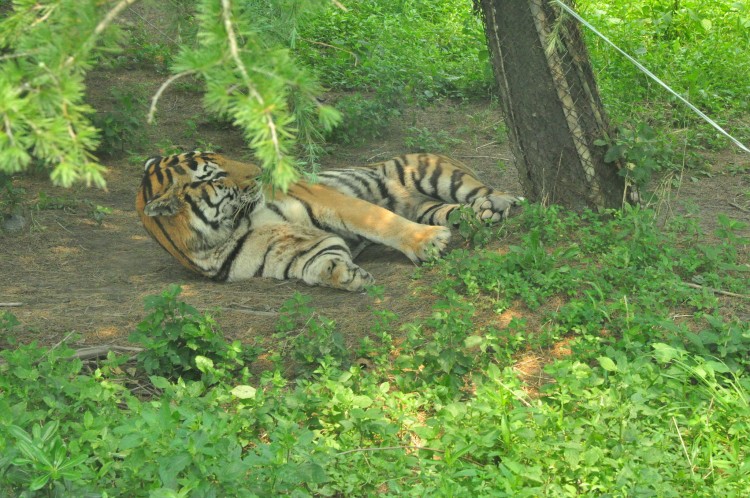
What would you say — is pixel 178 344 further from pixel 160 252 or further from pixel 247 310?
pixel 160 252

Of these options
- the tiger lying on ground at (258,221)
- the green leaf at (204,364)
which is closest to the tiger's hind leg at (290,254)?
the tiger lying on ground at (258,221)

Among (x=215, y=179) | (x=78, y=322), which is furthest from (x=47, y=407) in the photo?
(x=215, y=179)

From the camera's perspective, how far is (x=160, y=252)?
5.73m

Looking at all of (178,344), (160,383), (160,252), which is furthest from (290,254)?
(160,383)

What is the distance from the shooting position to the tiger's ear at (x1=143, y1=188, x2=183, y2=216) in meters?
4.95

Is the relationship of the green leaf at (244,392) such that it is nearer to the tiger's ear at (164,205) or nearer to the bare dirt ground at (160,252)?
the bare dirt ground at (160,252)

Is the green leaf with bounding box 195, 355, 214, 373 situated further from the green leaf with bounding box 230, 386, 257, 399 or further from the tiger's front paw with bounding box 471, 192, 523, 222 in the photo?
the tiger's front paw with bounding box 471, 192, 523, 222

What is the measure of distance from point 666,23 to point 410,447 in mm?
6186

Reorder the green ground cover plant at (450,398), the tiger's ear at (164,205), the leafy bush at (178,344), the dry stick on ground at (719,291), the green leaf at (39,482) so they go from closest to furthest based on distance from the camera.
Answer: the green leaf at (39,482) < the green ground cover plant at (450,398) < the leafy bush at (178,344) < the dry stick on ground at (719,291) < the tiger's ear at (164,205)

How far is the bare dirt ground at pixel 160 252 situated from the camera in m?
4.29

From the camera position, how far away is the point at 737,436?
9.93 feet

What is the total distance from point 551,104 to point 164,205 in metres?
2.31

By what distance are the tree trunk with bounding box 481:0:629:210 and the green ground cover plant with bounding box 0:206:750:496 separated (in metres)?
0.42

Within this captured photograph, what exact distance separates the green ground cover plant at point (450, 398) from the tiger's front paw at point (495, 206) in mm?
794
